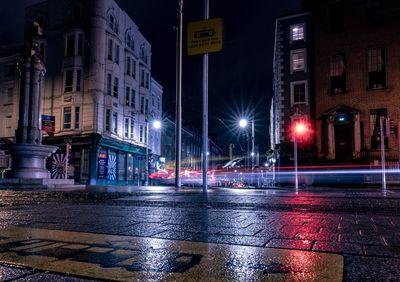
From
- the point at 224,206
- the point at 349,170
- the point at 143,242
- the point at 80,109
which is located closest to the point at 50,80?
the point at 80,109

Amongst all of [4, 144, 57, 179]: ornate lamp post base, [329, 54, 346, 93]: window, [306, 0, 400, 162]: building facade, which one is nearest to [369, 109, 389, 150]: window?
[306, 0, 400, 162]: building facade

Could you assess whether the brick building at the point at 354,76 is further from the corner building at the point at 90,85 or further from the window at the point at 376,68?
the corner building at the point at 90,85

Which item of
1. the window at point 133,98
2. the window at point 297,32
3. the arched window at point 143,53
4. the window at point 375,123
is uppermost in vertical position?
the arched window at point 143,53

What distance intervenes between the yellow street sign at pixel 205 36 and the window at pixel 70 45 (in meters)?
29.2

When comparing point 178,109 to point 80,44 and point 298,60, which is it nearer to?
point 298,60

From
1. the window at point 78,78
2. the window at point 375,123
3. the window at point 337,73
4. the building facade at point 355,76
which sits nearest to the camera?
the window at point 375,123

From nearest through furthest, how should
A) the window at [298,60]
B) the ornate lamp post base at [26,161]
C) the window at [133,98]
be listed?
the ornate lamp post base at [26,161] < the window at [298,60] < the window at [133,98]

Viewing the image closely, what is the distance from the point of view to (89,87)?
118 feet

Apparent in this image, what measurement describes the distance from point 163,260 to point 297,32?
3173 centimetres

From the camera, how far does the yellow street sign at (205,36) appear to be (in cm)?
1120

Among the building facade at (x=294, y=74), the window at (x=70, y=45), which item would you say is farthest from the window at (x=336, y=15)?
the window at (x=70, y=45)

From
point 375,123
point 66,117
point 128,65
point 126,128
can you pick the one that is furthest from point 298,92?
point 66,117

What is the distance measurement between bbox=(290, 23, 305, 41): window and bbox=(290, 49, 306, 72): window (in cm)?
125

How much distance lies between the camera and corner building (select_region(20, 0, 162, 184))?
35438 millimetres
